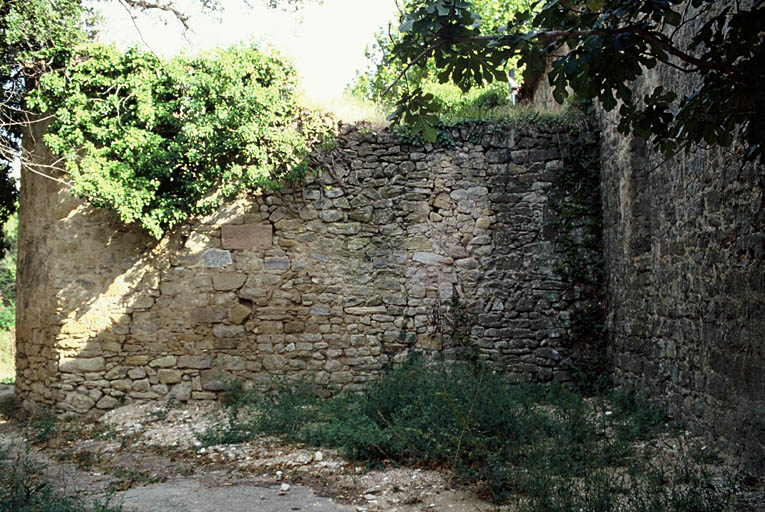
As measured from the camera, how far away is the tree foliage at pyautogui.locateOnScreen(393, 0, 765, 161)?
9.56 feet

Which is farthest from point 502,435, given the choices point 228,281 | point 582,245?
point 228,281

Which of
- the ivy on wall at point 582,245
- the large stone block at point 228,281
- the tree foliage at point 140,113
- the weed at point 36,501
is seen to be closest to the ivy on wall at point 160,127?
the tree foliage at point 140,113

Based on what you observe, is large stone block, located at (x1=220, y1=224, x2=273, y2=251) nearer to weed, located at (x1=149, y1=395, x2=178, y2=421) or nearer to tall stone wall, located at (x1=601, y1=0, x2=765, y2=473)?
weed, located at (x1=149, y1=395, x2=178, y2=421)

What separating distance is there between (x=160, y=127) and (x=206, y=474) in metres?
4.39

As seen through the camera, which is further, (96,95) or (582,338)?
(582,338)

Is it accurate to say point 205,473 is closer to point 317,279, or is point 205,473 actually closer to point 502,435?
point 502,435

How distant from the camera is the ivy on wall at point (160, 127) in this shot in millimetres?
7055

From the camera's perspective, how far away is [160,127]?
7488 mm

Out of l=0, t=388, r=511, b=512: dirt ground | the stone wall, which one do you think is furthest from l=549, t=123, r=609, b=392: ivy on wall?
l=0, t=388, r=511, b=512: dirt ground

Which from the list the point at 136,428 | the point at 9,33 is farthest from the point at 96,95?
the point at 136,428

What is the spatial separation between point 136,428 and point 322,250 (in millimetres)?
3056

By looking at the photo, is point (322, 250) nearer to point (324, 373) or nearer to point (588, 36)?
point (324, 373)

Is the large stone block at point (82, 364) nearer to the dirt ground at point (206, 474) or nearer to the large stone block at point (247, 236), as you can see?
the dirt ground at point (206, 474)

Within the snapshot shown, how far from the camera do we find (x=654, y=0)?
2754 millimetres
